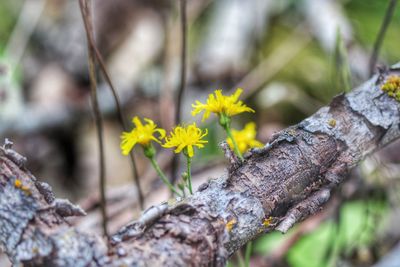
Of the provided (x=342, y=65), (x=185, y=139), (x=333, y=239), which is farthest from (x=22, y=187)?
(x=333, y=239)

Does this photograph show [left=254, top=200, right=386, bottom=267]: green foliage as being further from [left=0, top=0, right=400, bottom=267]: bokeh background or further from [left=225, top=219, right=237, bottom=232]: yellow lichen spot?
[left=225, top=219, right=237, bottom=232]: yellow lichen spot

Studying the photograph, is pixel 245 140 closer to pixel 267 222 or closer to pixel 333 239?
pixel 267 222

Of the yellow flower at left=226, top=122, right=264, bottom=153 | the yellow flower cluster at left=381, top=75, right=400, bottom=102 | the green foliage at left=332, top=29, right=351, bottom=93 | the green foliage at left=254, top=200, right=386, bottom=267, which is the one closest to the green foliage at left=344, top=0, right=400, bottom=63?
the green foliage at left=254, top=200, right=386, bottom=267

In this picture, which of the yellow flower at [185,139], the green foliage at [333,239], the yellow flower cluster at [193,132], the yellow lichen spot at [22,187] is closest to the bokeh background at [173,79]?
the green foliage at [333,239]

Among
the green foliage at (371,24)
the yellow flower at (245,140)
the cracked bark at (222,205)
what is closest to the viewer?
the cracked bark at (222,205)

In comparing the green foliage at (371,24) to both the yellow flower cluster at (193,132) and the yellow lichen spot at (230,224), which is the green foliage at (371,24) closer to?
the yellow flower cluster at (193,132)

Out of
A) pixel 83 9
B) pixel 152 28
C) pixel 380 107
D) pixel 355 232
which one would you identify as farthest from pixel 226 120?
pixel 152 28

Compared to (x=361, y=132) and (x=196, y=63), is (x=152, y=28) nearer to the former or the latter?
(x=196, y=63)
